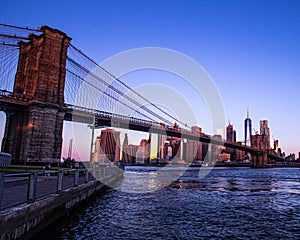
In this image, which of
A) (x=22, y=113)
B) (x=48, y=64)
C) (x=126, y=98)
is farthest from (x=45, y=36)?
(x=126, y=98)

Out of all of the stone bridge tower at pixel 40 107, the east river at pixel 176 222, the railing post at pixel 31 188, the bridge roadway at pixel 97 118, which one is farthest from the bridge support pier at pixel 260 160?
the railing post at pixel 31 188

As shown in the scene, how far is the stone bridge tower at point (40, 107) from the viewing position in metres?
30.1

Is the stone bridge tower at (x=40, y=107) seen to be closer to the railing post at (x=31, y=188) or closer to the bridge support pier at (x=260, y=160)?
the railing post at (x=31, y=188)

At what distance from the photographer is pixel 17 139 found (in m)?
33.1

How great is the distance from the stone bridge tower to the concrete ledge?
68.7ft

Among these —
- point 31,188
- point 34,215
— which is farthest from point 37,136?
point 34,215

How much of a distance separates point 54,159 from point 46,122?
4556 mm

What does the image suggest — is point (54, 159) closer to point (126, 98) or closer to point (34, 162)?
point (34, 162)

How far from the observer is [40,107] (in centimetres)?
3102

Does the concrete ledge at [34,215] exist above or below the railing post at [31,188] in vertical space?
below

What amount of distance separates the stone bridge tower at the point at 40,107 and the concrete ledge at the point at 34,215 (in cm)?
2093

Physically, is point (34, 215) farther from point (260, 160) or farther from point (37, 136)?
point (260, 160)

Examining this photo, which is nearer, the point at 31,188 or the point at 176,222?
the point at 31,188

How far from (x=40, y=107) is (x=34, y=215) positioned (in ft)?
86.3
